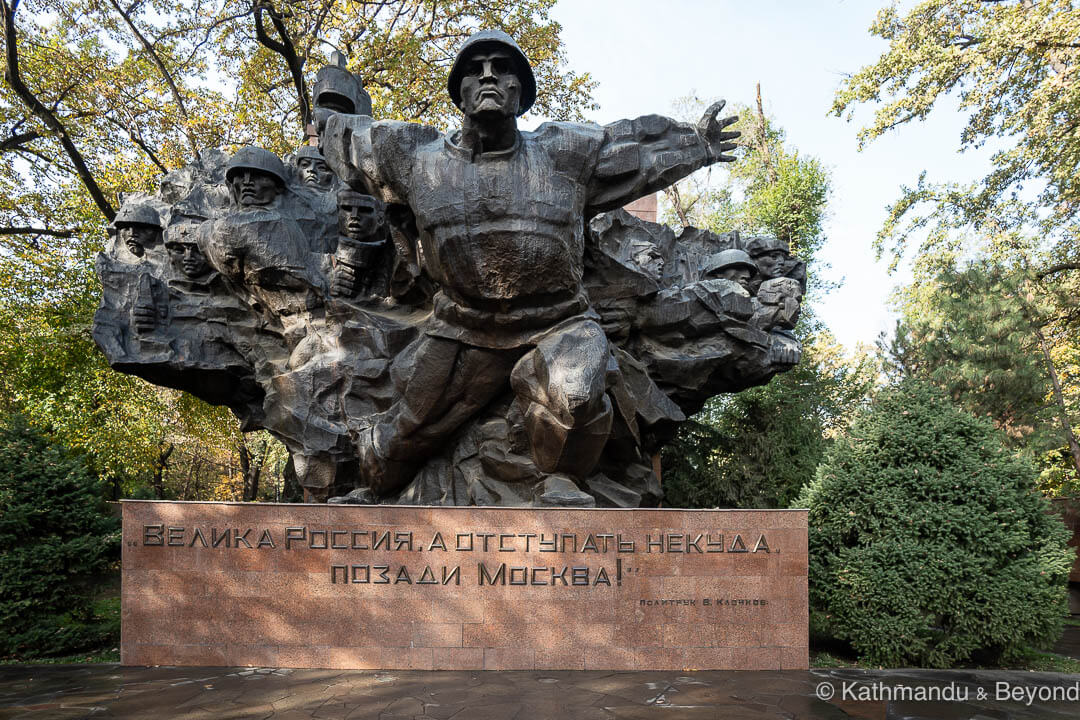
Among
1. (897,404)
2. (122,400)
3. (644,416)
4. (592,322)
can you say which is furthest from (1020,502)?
(122,400)

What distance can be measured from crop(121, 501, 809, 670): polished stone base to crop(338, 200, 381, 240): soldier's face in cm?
346

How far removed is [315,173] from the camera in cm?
1012

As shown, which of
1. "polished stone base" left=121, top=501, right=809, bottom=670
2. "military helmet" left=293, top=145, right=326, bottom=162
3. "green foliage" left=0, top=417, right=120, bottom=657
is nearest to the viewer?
"polished stone base" left=121, top=501, right=809, bottom=670

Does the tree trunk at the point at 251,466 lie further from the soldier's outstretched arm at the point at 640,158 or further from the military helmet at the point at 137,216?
the soldier's outstretched arm at the point at 640,158

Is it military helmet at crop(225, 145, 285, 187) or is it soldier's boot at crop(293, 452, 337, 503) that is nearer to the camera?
soldier's boot at crop(293, 452, 337, 503)

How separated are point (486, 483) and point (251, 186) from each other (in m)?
4.67

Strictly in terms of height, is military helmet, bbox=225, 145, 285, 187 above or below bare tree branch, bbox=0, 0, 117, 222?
below

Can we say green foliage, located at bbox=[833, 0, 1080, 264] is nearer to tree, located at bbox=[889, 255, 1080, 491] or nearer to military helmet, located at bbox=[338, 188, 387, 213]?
tree, located at bbox=[889, 255, 1080, 491]

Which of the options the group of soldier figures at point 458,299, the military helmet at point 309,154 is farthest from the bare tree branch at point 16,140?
the military helmet at point 309,154

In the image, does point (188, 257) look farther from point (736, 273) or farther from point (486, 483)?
point (736, 273)

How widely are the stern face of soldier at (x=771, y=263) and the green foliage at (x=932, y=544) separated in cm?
261

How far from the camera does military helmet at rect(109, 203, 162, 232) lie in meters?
9.91

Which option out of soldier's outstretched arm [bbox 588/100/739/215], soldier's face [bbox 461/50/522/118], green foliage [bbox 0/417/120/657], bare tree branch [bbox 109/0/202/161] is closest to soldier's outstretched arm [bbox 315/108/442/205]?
soldier's face [bbox 461/50/522/118]

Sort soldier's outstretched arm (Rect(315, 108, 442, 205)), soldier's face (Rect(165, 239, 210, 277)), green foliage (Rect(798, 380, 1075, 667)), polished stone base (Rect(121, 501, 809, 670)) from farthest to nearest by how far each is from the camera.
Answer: soldier's face (Rect(165, 239, 210, 277))
green foliage (Rect(798, 380, 1075, 667))
soldier's outstretched arm (Rect(315, 108, 442, 205))
polished stone base (Rect(121, 501, 809, 670))
